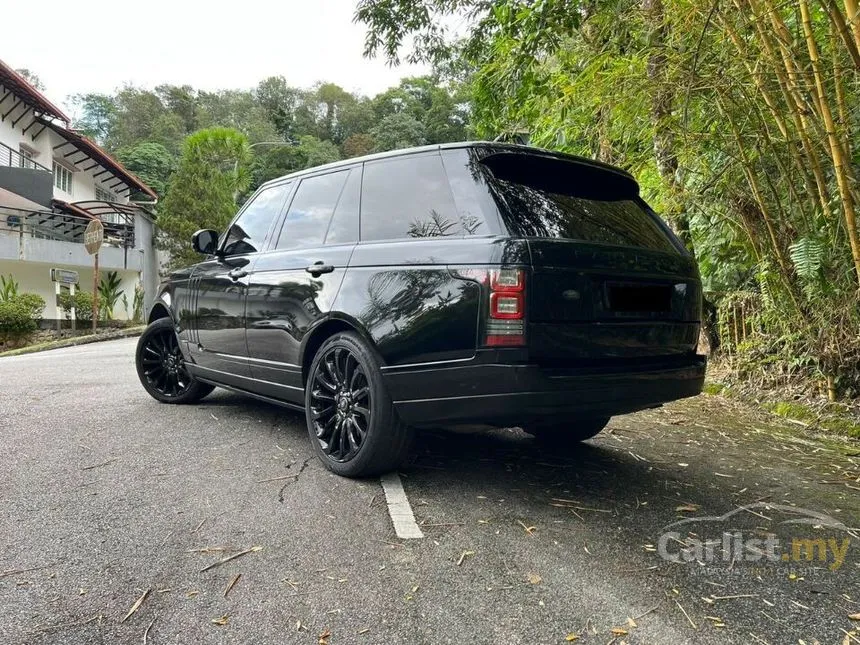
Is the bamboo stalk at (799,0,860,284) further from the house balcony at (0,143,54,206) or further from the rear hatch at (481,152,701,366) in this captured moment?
the house balcony at (0,143,54,206)

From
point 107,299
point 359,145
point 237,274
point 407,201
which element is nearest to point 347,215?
point 407,201

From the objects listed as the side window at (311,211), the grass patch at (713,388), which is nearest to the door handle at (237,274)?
the side window at (311,211)

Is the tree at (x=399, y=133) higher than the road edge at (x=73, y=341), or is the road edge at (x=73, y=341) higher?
the tree at (x=399, y=133)

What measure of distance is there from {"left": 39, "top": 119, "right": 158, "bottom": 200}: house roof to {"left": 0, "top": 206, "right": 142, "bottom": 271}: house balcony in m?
3.12

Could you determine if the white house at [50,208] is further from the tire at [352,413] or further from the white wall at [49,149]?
the tire at [352,413]

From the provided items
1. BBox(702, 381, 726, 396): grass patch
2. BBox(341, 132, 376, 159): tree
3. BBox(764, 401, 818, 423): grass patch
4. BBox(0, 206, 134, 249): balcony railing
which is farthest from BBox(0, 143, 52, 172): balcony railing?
BBox(341, 132, 376, 159): tree

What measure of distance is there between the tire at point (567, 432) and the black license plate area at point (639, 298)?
1.02 metres

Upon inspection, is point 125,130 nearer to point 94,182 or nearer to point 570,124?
point 94,182

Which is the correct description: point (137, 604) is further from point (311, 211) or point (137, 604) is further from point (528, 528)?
point (311, 211)

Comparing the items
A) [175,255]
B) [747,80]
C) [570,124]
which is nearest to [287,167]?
[175,255]

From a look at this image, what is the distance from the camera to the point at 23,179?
20.7m

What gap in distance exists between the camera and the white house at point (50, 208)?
787 inches

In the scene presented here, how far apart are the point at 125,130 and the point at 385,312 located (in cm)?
5553

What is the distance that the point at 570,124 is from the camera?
6.82 meters
